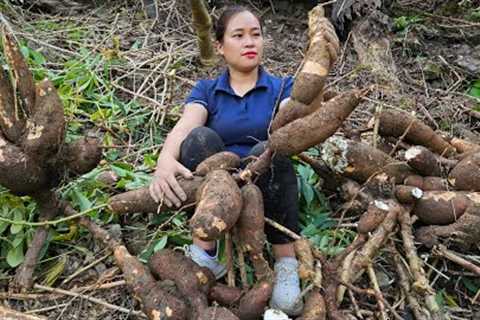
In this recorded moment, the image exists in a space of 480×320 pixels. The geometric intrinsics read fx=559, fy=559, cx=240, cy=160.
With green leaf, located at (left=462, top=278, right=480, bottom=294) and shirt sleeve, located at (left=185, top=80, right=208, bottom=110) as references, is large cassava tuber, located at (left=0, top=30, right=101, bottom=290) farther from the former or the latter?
green leaf, located at (left=462, top=278, right=480, bottom=294)

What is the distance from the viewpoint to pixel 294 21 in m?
3.34

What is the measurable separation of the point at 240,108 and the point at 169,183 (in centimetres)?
36

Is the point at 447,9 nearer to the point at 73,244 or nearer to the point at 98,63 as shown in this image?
the point at 98,63

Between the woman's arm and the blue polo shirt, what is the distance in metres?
0.08

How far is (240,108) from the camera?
1.72m

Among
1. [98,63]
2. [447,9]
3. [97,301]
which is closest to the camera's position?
[97,301]

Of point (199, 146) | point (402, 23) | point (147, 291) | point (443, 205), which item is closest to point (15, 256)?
point (147, 291)

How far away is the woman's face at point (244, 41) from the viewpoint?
1706mm

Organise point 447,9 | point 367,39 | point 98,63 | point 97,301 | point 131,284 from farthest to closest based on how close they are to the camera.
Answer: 1. point 447,9
2. point 367,39
3. point 98,63
4. point 97,301
5. point 131,284

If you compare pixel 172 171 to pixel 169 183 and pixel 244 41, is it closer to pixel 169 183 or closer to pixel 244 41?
pixel 169 183

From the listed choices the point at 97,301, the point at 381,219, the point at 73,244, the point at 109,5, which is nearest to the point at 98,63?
the point at 109,5

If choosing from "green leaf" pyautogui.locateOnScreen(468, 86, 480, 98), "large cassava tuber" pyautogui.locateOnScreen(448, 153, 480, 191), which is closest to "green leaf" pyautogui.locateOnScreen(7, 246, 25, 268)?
"large cassava tuber" pyautogui.locateOnScreen(448, 153, 480, 191)

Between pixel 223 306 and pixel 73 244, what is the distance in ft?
1.76

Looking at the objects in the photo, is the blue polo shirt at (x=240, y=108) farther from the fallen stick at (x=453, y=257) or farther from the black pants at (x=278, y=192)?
the fallen stick at (x=453, y=257)
